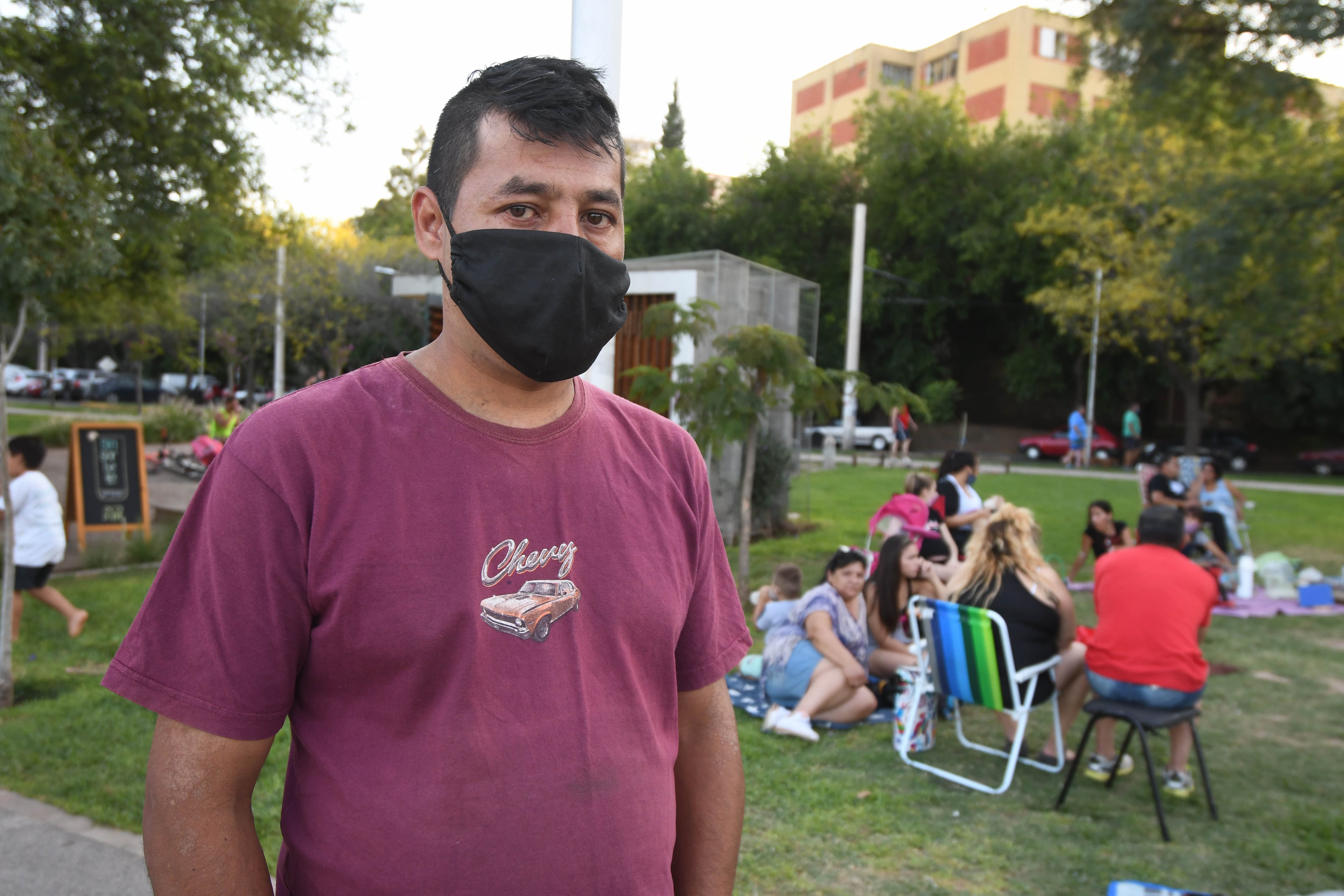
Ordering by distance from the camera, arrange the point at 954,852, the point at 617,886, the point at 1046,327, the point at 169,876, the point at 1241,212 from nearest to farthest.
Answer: the point at 169,876 → the point at 617,886 → the point at 954,852 → the point at 1241,212 → the point at 1046,327

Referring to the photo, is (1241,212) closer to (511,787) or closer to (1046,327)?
(511,787)

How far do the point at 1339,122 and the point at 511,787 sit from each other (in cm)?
1610

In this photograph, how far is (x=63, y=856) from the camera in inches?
157

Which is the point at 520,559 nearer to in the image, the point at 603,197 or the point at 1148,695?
the point at 603,197

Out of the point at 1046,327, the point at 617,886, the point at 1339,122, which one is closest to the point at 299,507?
the point at 617,886

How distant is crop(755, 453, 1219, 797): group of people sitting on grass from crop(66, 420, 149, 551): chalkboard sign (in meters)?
7.61

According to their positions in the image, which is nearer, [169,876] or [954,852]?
[169,876]

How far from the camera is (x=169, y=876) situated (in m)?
1.30

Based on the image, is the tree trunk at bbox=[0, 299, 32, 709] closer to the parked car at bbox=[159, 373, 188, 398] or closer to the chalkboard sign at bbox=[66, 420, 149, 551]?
the chalkboard sign at bbox=[66, 420, 149, 551]

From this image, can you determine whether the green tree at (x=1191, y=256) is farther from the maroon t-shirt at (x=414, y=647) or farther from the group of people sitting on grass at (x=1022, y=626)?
the maroon t-shirt at (x=414, y=647)

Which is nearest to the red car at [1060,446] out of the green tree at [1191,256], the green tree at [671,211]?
the green tree at [1191,256]

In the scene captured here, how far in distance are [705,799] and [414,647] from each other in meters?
0.68

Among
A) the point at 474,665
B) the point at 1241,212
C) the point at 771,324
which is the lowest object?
the point at 474,665

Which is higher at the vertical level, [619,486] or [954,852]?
[619,486]
